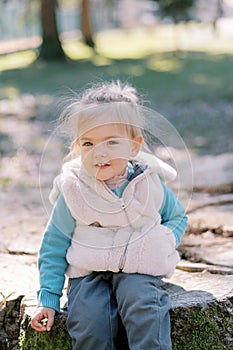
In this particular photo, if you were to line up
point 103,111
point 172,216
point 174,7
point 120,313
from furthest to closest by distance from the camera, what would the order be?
point 174,7 < point 172,216 < point 103,111 < point 120,313

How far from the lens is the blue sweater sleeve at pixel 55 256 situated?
2488 millimetres

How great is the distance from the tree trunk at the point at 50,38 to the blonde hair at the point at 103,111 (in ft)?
51.9

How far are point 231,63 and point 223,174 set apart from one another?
1260 cm

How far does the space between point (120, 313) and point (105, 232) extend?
30 cm

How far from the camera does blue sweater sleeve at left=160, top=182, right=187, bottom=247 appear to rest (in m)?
2.64

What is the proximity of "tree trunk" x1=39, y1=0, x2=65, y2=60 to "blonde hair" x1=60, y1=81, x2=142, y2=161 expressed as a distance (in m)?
15.8

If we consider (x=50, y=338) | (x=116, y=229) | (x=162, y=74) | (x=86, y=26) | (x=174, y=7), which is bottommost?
(x=50, y=338)

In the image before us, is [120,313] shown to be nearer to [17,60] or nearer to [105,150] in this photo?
[105,150]

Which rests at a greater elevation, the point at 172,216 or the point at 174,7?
the point at 174,7

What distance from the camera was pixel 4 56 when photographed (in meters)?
21.0

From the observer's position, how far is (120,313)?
240 centimetres

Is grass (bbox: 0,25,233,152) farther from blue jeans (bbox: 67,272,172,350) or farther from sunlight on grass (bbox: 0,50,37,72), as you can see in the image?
blue jeans (bbox: 67,272,172,350)

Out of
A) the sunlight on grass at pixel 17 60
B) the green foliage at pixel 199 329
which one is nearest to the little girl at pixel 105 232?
the green foliage at pixel 199 329

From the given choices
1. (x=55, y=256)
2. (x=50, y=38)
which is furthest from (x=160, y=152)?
(x=50, y=38)
